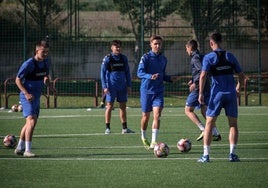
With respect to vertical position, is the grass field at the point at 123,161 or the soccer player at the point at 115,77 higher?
the soccer player at the point at 115,77

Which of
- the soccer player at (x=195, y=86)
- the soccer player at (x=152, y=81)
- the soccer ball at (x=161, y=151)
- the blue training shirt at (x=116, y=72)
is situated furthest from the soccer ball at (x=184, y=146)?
the blue training shirt at (x=116, y=72)

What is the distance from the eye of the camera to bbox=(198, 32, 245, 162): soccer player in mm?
13375

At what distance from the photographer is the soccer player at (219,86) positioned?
13.4 meters

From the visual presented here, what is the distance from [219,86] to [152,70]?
10.1ft

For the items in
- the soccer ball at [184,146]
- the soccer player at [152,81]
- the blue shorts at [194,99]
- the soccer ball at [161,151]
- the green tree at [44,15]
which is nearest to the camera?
the soccer ball at [161,151]

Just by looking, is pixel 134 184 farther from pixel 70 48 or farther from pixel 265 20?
pixel 265 20

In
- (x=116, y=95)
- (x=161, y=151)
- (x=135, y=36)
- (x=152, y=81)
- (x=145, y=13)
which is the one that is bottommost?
(x=161, y=151)

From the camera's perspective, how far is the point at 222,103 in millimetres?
13500

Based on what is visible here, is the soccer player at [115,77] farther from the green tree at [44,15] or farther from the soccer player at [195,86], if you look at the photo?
the green tree at [44,15]

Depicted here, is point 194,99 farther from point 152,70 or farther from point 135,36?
point 135,36

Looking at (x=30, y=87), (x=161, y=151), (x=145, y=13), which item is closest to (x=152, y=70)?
(x=161, y=151)

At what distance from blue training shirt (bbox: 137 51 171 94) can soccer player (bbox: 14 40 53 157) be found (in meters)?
2.20

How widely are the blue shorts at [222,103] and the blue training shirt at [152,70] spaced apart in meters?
2.85

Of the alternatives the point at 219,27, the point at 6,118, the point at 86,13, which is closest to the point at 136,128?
the point at 6,118
